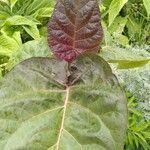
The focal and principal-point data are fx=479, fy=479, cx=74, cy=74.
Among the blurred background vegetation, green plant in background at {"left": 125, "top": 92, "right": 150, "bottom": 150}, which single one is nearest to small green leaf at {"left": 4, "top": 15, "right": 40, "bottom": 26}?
the blurred background vegetation

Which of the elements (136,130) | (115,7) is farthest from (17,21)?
(136,130)

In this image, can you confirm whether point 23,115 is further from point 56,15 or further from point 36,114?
point 56,15

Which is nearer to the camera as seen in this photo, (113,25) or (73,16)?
(73,16)

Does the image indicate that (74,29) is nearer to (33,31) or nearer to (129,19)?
(33,31)

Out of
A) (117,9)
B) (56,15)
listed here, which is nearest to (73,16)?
(56,15)

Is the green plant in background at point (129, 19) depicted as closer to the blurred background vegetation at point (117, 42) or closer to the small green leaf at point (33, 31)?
the blurred background vegetation at point (117, 42)

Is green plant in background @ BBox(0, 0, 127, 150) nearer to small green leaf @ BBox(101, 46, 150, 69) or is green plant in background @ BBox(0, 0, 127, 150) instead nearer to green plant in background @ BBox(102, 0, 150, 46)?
small green leaf @ BBox(101, 46, 150, 69)
